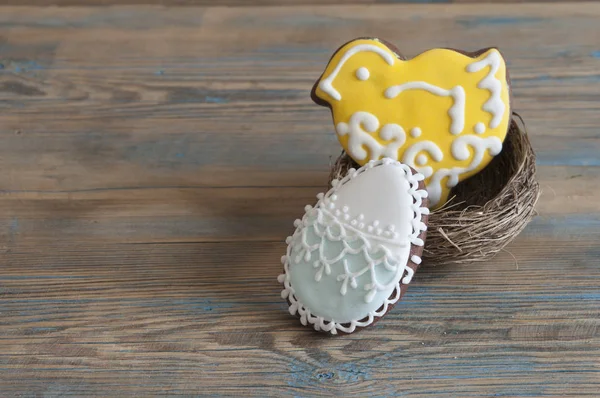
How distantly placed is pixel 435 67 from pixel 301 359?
0.50 m

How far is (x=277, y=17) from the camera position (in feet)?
6.24

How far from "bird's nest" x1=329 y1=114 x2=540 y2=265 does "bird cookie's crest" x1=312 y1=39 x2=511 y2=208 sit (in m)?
0.07

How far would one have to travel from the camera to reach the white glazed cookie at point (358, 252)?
1.05m

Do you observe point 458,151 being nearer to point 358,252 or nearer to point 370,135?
point 370,135

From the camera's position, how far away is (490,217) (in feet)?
3.70

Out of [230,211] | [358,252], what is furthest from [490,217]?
[230,211]

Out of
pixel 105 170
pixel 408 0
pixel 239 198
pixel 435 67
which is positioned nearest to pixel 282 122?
pixel 239 198

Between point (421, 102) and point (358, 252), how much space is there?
28cm

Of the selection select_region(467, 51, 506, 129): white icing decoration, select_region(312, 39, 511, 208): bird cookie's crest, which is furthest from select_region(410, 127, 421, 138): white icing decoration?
select_region(467, 51, 506, 129): white icing decoration

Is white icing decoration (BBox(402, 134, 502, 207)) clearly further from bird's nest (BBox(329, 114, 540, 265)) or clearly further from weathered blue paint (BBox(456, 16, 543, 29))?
weathered blue paint (BBox(456, 16, 543, 29))

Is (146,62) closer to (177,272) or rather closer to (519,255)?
(177,272)

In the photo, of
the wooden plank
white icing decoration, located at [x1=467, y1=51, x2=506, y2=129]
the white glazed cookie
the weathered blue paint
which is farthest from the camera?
the wooden plank

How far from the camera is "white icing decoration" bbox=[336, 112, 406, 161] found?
1170mm

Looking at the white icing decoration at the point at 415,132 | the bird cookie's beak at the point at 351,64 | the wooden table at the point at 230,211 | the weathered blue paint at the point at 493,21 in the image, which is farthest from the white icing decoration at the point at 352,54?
the weathered blue paint at the point at 493,21
